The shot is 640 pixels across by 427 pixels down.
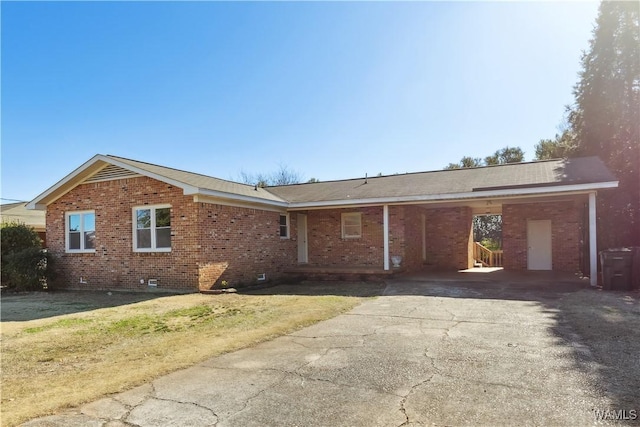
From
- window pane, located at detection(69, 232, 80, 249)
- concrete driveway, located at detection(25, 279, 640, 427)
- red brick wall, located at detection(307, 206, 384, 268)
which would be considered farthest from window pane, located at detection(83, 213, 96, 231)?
concrete driveway, located at detection(25, 279, 640, 427)

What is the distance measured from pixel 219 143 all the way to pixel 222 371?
1079 inches

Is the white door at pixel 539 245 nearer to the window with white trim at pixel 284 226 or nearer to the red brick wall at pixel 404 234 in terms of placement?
the red brick wall at pixel 404 234

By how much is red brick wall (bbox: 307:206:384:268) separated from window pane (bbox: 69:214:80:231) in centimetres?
847

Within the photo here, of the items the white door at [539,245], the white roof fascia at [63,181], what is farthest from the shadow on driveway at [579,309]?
the white roof fascia at [63,181]

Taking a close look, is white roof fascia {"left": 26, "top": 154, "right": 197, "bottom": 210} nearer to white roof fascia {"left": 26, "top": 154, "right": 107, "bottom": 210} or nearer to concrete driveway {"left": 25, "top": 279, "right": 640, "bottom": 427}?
white roof fascia {"left": 26, "top": 154, "right": 107, "bottom": 210}

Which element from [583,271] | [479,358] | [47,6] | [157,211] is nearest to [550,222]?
[583,271]

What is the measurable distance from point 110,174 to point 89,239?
97.7 inches

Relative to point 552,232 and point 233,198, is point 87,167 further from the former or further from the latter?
point 552,232

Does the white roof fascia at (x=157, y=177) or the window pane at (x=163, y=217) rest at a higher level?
the white roof fascia at (x=157, y=177)

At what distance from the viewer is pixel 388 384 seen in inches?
159

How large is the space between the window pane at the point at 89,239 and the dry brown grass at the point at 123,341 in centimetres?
502

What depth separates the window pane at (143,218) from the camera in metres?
12.7

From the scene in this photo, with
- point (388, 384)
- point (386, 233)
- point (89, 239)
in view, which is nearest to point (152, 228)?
point (89, 239)

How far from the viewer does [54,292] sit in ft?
43.8
